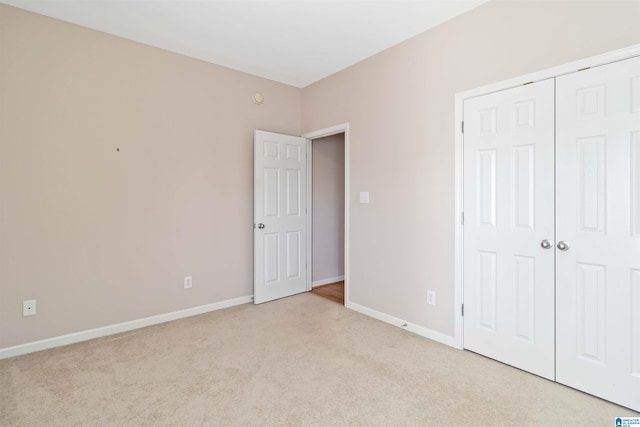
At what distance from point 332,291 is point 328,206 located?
1.24 metres

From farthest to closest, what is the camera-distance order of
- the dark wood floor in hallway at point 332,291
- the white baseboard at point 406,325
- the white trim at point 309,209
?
the white trim at point 309,209
the dark wood floor in hallway at point 332,291
the white baseboard at point 406,325

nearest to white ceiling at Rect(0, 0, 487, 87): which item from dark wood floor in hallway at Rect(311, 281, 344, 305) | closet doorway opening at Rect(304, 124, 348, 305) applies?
closet doorway opening at Rect(304, 124, 348, 305)

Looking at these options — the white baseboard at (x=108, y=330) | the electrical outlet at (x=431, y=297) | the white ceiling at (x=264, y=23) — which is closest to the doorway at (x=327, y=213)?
the white baseboard at (x=108, y=330)

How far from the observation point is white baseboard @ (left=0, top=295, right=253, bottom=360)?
8.32ft

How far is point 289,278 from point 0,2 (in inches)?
142

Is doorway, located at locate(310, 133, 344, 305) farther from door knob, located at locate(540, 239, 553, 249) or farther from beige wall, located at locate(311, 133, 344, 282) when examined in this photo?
door knob, located at locate(540, 239, 553, 249)

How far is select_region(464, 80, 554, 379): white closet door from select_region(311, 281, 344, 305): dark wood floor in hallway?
174cm

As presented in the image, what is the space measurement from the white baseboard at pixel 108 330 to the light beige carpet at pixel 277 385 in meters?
0.09

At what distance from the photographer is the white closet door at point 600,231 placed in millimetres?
1828

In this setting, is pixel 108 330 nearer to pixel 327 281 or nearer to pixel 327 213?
pixel 327 281

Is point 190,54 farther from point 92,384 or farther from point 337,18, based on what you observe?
point 92,384

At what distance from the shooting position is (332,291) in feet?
14.3

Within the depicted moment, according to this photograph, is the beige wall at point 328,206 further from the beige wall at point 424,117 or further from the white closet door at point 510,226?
the white closet door at point 510,226

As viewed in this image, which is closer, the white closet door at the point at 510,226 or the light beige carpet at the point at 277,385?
the light beige carpet at the point at 277,385
